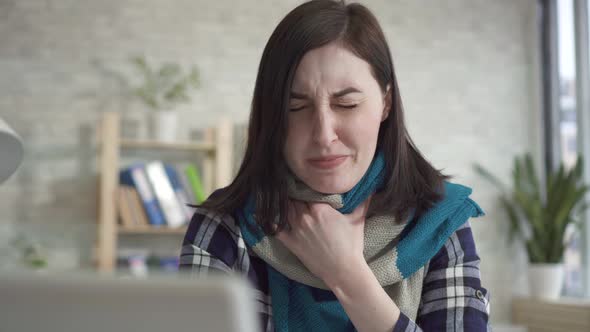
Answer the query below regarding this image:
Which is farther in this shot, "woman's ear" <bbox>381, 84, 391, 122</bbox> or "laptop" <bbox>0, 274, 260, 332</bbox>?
"woman's ear" <bbox>381, 84, 391, 122</bbox>

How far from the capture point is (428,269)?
102cm

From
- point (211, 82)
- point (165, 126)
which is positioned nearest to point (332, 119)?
point (165, 126)

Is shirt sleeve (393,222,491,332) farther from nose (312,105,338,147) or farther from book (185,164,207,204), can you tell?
book (185,164,207,204)

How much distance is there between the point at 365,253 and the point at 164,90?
320 centimetres

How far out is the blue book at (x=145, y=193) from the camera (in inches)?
141

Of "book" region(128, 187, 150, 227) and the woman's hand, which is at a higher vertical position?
the woman's hand

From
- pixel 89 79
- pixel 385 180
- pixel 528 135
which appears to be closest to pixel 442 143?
pixel 528 135

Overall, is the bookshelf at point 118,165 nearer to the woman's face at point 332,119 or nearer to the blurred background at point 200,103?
the blurred background at point 200,103

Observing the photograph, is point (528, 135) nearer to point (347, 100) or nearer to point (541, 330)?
point (541, 330)

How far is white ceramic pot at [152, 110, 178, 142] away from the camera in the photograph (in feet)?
12.3

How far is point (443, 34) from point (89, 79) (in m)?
2.53

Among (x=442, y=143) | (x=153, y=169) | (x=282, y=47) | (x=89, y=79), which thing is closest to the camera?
(x=282, y=47)

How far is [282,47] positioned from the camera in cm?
93

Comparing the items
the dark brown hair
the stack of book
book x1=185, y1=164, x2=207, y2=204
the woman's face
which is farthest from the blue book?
the woman's face
